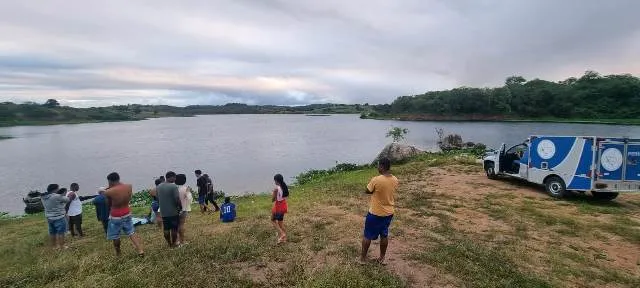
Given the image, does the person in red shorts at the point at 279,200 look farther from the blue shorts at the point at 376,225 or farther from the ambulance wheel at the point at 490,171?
the ambulance wheel at the point at 490,171

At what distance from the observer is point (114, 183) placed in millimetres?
8984

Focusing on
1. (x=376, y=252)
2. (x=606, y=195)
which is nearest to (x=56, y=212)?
(x=376, y=252)

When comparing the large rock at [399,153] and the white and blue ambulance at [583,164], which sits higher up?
the white and blue ambulance at [583,164]

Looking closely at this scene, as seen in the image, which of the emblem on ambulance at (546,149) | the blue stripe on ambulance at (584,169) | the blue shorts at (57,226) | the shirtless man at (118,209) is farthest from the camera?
the emblem on ambulance at (546,149)

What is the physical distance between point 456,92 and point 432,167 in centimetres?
10607

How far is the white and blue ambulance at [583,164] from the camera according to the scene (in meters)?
14.2

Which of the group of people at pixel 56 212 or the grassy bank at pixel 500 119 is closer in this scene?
the group of people at pixel 56 212

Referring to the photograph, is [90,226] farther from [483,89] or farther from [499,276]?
[483,89]

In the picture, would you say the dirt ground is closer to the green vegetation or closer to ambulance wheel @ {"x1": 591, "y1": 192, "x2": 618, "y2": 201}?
ambulance wheel @ {"x1": 591, "y1": 192, "x2": 618, "y2": 201}

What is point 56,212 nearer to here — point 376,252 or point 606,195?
point 376,252

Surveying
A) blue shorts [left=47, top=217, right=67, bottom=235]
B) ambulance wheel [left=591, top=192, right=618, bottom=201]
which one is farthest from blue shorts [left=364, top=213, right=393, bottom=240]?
ambulance wheel [left=591, top=192, right=618, bottom=201]

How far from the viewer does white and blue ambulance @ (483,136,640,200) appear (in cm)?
1423

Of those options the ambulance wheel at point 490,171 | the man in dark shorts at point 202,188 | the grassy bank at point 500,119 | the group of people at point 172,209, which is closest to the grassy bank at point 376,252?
the group of people at point 172,209

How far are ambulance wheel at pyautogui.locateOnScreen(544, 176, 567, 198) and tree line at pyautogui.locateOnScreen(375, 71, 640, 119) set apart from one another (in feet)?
343
